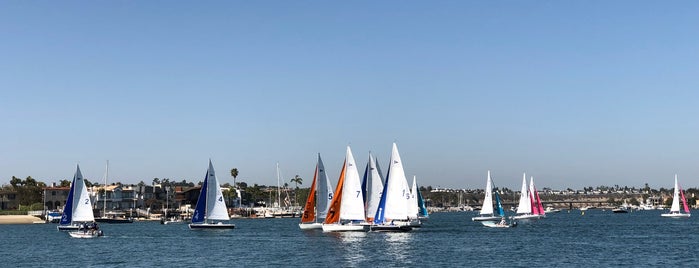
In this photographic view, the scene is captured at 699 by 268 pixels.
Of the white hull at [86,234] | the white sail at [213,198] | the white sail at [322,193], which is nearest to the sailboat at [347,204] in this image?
the white sail at [322,193]

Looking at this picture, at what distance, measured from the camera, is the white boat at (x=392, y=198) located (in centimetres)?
10362

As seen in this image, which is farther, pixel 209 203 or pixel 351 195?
pixel 209 203

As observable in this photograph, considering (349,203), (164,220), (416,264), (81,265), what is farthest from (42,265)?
(164,220)

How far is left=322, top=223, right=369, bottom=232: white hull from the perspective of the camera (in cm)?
10556

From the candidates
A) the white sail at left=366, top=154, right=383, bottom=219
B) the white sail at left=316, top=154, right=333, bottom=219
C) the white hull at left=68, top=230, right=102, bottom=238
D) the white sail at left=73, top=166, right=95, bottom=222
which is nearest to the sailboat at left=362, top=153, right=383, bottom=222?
the white sail at left=366, top=154, right=383, bottom=219

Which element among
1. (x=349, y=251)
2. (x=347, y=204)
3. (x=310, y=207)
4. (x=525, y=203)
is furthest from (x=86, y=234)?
(x=525, y=203)

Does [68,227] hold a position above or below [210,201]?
below

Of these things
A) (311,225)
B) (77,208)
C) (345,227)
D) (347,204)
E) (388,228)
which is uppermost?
(77,208)

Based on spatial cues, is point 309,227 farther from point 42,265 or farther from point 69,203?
point 42,265

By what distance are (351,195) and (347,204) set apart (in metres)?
1.36

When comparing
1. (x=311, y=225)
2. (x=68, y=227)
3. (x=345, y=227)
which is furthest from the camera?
(x=68, y=227)

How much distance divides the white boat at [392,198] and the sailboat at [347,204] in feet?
6.36

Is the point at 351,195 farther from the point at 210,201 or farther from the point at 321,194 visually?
the point at 210,201

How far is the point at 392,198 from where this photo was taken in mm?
104188
